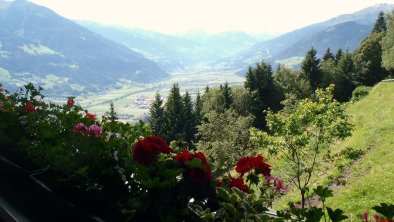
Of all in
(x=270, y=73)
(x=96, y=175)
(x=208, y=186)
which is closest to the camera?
(x=208, y=186)

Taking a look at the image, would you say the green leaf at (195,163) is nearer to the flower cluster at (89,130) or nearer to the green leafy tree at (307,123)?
the flower cluster at (89,130)

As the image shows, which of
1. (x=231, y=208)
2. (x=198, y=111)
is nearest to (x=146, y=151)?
(x=231, y=208)

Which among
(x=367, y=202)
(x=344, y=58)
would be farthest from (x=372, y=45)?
(x=367, y=202)

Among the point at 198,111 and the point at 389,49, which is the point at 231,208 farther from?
the point at 389,49

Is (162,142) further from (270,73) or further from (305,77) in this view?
(305,77)

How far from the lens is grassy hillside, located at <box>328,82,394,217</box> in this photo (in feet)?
42.8

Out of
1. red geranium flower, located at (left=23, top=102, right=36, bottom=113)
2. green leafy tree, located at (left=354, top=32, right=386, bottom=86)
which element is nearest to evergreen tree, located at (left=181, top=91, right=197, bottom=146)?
green leafy tree, located at (left=354, top=32, right=386, bottom=86)

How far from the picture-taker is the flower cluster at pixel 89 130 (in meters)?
3.50

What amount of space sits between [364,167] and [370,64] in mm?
45916

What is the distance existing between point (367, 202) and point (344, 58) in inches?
1936

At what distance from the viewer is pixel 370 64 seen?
5841cm

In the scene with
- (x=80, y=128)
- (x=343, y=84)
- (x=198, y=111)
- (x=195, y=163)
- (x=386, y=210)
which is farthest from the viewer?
(x=198, y=111)

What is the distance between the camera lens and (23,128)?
4816 millimetres

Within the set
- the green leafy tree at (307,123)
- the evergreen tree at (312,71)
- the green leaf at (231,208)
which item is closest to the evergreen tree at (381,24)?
the evergreen tree at (312,71)
